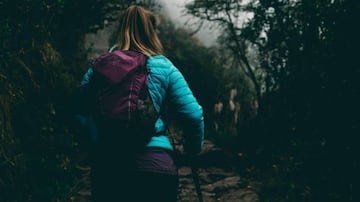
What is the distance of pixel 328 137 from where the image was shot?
18.6ft

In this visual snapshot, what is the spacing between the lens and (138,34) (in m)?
2.55

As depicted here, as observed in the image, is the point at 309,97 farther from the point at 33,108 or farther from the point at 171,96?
the point at 171,96

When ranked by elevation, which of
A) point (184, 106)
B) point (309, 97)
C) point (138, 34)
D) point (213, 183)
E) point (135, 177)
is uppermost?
point (138, 34)

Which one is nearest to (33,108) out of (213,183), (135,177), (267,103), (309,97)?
(213,183)

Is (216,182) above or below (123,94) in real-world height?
below

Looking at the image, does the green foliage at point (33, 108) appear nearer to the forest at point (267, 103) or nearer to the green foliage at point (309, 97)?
the forest at point (267, 103)

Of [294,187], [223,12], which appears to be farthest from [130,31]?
[223,12]

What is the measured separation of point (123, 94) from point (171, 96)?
0.98ft

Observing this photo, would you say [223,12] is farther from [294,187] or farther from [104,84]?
[104,84]

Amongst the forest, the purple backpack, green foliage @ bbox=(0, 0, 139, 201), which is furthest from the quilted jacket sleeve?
green foliage @ bbox=(0, 0, 139, 201)

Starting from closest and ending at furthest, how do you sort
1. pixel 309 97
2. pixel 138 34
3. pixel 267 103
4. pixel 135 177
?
pixel 135 177
pixel 138 34
pixel 309 97
pixel 267 103

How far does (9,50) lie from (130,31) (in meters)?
3.06

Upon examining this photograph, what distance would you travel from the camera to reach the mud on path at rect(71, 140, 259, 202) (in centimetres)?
648

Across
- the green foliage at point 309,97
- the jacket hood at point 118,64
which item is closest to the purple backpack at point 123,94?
the jacket hood at point 118,64
